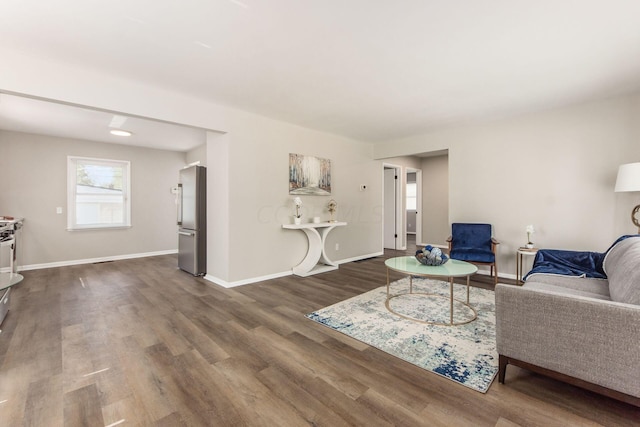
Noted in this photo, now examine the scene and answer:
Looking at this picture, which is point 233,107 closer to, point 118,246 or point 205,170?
point 205,170

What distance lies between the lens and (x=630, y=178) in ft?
9.68

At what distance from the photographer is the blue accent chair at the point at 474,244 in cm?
395

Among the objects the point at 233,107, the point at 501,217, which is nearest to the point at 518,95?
the point at 501,217

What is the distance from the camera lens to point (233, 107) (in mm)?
3832

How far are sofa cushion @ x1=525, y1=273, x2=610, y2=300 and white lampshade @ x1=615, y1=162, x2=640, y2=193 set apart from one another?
112cm

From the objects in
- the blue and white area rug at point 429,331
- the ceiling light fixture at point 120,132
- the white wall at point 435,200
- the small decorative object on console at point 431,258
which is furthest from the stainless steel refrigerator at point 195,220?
the white wall at point 435,200

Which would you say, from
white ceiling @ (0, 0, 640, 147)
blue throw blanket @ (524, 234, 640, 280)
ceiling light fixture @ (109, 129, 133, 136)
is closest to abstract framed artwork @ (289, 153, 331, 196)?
white ceiling @ (0, 0, 640, 147)

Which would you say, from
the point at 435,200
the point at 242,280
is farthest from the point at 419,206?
the point at 242,280

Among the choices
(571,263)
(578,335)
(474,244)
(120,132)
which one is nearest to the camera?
(578,335)

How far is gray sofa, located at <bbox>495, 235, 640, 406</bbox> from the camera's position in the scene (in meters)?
1.43

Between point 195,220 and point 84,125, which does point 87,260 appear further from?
point 195,220

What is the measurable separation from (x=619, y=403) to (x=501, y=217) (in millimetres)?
3113

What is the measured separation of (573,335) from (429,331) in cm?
112

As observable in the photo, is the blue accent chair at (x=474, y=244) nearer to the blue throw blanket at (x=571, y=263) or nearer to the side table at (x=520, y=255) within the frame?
the side table at (x=520, y=255)
